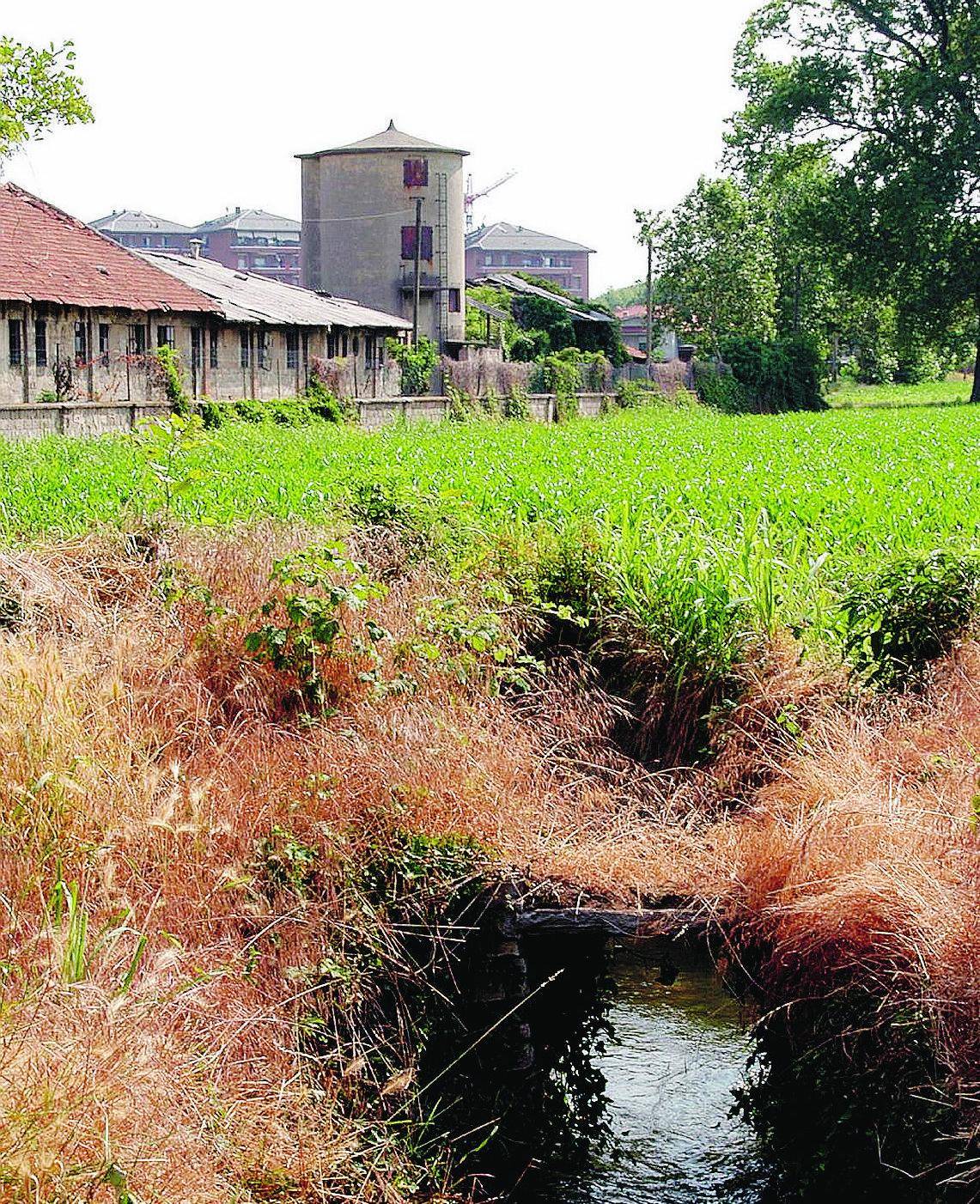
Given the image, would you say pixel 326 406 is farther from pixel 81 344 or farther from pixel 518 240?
pixel 518 240

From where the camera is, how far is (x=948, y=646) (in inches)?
397

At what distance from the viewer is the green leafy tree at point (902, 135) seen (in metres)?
51.9

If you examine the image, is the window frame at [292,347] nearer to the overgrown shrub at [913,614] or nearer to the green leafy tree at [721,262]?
the green leafy tree at [721,262]

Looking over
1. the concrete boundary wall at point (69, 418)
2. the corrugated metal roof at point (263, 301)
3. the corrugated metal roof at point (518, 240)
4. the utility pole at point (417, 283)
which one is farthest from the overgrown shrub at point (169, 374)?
the corrugated metal roof at point (518, 240)

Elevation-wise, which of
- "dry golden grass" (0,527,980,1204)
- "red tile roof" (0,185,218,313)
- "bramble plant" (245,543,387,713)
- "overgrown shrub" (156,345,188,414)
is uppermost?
"red tile roof" (0,185,218,313)

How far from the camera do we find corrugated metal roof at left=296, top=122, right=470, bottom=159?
200ft

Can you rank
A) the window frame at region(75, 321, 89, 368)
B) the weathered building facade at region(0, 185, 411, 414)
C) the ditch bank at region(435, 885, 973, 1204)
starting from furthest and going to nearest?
the window frame at region(75, 321, 89, 368)
the weathered building facade at region(0, 185, 411, 414)
the ditch bank at region(435, 885, 973, 1204)

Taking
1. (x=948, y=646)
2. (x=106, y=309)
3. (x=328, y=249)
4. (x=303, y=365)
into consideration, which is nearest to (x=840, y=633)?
(x=948, y=646)

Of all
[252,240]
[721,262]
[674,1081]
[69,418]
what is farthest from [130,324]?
[252,240]

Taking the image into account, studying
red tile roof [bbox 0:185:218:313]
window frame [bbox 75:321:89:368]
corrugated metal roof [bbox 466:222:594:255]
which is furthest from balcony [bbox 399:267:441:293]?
corrugated metal roof [bbox 466:222:594:255]

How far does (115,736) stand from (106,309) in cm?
2843

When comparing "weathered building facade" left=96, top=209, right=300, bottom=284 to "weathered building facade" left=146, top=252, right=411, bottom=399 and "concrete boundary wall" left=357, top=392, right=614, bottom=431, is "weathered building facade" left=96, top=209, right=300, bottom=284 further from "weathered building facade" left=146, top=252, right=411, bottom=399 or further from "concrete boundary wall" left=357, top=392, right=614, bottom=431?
"concrete boundary wall" left=357, top=392, right=614, bottom=431

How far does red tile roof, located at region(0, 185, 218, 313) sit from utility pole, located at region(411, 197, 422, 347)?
17410mm

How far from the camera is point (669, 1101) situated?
A: 8.88m
